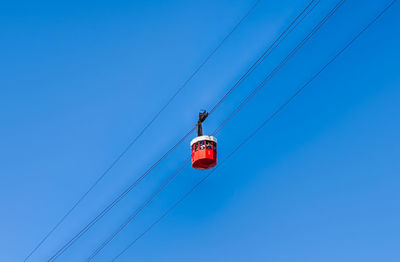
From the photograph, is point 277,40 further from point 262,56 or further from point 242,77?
point 242,77

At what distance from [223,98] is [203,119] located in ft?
3.99

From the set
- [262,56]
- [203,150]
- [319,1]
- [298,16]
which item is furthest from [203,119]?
[319,1]

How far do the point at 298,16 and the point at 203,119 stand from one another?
3.19 meters

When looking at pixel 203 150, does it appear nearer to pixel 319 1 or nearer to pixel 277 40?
pixel 277 40

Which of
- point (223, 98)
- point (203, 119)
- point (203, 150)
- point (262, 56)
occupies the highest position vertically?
point (262, 56)

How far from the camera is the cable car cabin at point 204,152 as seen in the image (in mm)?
7020

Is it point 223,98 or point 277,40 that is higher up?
point 277,40

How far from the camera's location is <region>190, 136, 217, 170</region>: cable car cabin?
7.02 meters

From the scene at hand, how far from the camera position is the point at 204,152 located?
702 centimetres

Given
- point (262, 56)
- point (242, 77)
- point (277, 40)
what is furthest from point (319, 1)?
point (242, 77)

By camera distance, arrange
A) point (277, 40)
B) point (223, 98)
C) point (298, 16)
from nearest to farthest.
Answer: point (298, 16) → point (277, 40) → point (223, 98)

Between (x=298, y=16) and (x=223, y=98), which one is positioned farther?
(x=223, y=98)

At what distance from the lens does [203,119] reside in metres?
7.89

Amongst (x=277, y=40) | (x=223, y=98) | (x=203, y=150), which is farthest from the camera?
(x=223, y=98)
